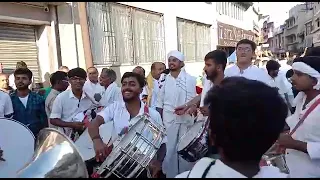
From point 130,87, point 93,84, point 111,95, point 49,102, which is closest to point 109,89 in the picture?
point 111,95

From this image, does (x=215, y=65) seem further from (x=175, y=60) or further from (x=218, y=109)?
(x=218, y=109)

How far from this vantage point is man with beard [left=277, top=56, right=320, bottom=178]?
2617mm

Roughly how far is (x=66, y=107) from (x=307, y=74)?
113 inches

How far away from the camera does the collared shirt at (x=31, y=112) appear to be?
4.59 meters

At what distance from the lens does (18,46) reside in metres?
8.49

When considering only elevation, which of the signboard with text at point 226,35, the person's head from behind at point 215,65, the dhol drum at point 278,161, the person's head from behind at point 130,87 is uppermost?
the signboard with text at point 226,35

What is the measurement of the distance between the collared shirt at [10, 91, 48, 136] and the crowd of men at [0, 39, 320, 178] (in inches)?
0.4

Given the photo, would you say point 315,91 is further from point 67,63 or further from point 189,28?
point 189,28

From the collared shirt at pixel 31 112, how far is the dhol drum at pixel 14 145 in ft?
4.01

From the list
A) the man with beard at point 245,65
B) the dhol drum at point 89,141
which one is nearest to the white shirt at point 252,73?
the man with beard at point 245,65

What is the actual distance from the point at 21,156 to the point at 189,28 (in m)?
15.4

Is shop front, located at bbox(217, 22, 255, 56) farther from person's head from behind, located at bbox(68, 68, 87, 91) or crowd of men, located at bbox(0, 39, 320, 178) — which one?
person's head from behind, located at bbox(68, 68, 87, 91)

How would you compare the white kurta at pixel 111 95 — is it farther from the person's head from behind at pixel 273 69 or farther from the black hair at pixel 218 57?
the person's head from behind at pixel 273 69

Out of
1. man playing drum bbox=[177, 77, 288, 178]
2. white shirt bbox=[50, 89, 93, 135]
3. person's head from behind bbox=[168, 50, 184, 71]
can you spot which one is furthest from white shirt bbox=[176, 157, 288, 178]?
person's head from behind bbox=[168, 50, 184, 71]
